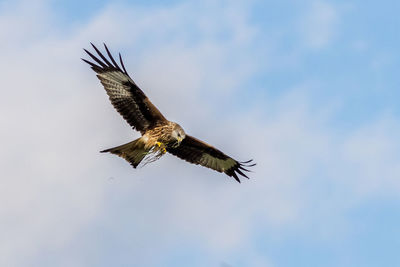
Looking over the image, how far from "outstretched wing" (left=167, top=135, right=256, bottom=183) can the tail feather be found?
1328 mm

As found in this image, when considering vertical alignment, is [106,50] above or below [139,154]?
above

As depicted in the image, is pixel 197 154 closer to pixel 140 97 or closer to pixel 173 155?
pixel 173 155

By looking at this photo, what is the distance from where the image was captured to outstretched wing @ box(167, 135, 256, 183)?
18562 mm

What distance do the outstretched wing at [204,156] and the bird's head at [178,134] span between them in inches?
26.2

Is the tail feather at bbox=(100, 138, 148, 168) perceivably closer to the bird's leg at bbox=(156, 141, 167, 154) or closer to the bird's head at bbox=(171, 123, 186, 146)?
the bird's leg at bbox=(156, 141, 167, 154)

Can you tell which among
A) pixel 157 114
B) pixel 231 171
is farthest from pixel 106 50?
pixel 231 171

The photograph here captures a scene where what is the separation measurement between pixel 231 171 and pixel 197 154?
1.25 meters

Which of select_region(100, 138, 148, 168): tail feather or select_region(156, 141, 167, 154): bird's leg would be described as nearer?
select_region(100, 138, 148, 168): tail feather

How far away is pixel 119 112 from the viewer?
1752 cm

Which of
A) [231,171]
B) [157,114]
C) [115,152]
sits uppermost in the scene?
[231,171]

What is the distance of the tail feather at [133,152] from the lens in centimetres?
1705

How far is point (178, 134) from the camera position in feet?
56.9

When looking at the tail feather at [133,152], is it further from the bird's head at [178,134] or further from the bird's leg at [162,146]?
the bird's head at [178,134]

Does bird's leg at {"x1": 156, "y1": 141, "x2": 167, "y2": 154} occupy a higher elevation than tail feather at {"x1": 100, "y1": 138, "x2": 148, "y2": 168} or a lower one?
higher
